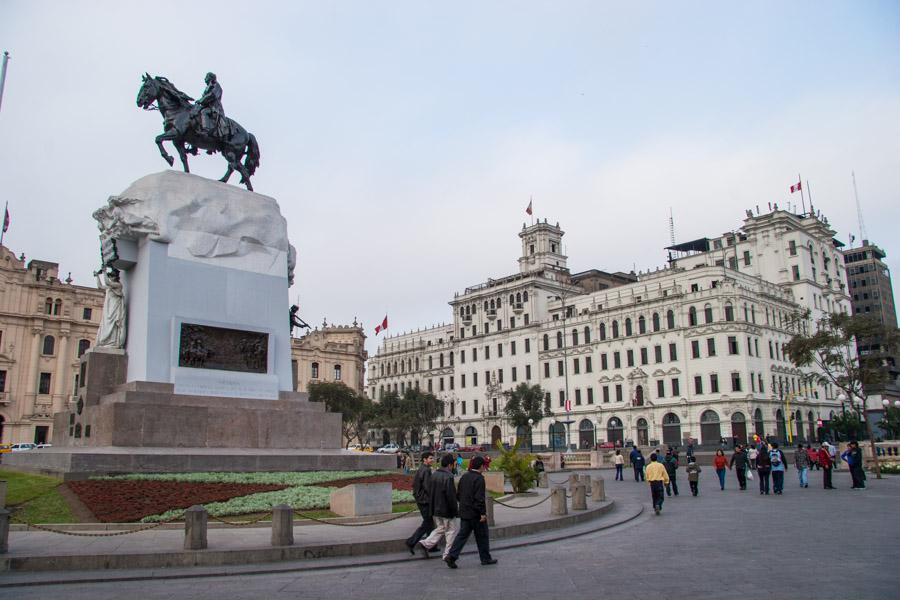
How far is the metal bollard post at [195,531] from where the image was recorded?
10.9m

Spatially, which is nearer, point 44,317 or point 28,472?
point 28,472

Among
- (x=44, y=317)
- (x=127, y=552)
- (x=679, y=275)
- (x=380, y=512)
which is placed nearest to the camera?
(x=127, y=552)

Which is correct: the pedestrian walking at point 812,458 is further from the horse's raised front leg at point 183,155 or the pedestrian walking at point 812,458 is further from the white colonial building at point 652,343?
the horse's raised front leg at point 183,155

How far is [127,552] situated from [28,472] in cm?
1018

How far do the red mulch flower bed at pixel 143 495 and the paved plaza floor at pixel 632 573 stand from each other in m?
4.20

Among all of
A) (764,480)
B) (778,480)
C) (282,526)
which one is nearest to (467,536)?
(282,526)

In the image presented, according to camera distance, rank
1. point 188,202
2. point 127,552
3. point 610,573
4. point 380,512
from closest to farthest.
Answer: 1. point 610,573
2. point 127,552
3. point 380,512
4. point 188,202

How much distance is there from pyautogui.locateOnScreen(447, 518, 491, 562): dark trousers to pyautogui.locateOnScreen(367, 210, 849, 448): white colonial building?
50.4m

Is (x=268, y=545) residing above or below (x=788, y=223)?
below

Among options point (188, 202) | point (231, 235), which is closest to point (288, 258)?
point (231, 235)

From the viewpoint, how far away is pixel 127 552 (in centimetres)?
1076

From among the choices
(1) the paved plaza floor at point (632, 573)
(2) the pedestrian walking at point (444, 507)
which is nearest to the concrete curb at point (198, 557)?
(1) the paved plaza floor at point (632, 573)

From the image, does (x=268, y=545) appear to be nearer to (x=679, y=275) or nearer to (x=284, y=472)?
(x=284, y=472)

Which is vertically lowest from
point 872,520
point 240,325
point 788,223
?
point 872,520
